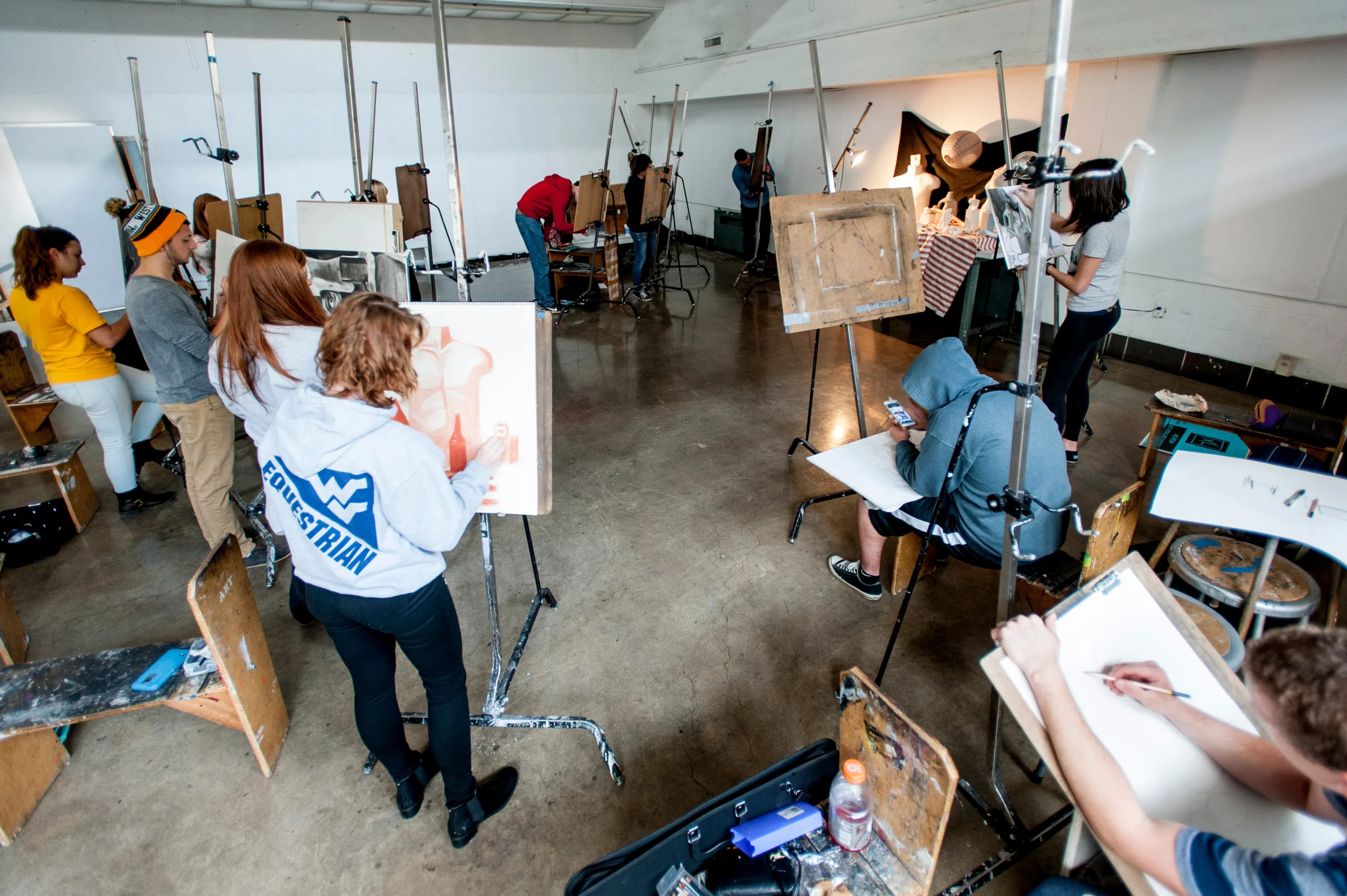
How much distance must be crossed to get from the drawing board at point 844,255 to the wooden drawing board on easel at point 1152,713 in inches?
59.3

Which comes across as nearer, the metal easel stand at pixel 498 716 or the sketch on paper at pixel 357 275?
the metal easel stand at pixel 498 716

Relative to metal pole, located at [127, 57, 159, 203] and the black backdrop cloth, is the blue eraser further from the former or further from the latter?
the black backdrop cloth

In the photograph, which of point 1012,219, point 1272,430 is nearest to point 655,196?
point 1272,430

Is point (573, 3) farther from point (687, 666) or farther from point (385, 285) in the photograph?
point (687, 666)

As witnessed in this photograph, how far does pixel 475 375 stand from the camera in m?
1.78

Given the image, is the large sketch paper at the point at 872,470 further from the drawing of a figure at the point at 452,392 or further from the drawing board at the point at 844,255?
the drawing of a figure at the point at 452,392

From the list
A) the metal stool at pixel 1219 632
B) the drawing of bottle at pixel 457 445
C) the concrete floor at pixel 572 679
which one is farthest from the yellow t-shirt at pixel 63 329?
the metal stool at pixel 1219 632

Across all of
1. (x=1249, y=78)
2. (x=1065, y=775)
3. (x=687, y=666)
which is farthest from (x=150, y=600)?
(x=1249, y=78)

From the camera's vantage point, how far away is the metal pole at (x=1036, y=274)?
1141 millimetres

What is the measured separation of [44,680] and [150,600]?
949 mm


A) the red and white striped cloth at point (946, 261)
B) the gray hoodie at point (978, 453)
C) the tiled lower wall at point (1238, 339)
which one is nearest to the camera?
the gray hoodie at point (978, 453)

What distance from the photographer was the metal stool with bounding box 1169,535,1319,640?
185 centimetres

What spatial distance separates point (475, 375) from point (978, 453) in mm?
1443

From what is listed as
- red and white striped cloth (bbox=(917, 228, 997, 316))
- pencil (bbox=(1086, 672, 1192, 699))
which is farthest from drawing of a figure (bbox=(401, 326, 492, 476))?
red and white striped cloth (bbox=(917, 228, 997, 316))
